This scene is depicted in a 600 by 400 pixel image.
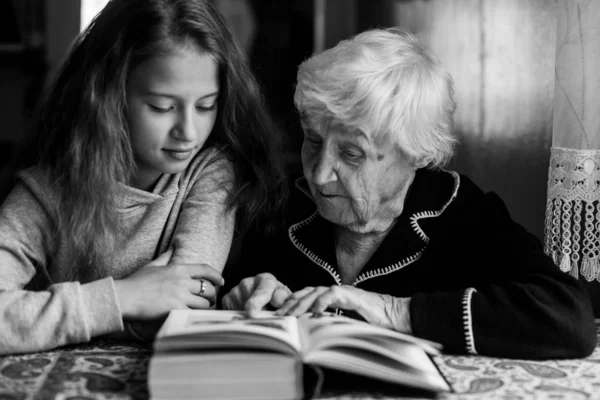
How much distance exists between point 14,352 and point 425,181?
Result: 2.87 ft

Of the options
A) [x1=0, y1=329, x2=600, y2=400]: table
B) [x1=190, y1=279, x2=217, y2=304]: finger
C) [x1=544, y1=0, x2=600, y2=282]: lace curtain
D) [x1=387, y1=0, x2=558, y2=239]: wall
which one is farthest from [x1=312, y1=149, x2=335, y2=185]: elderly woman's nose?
[x1=387, y1=0, x2=558, y2=239]: wall

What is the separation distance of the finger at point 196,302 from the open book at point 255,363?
0.26m

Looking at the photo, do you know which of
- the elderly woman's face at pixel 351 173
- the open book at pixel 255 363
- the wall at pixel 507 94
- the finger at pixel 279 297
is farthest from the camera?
the wall at pixel 507 94

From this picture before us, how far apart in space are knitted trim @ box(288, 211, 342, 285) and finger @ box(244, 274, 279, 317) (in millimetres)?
179

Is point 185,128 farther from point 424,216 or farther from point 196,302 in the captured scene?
point 424,216

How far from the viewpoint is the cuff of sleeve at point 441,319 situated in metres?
1.28

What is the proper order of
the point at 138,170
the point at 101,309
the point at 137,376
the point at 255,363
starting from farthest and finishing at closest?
the point at 138,170 < the point at 101,309 < the point at 137,376 < the point at 255,363

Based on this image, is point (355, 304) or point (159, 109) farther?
point (159, 109)

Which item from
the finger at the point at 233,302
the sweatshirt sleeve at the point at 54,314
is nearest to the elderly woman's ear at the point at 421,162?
the finger at the point at 233,302

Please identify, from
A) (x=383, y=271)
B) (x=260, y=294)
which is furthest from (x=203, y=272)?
(x=383, y=271)

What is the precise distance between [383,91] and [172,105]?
0.40 metres

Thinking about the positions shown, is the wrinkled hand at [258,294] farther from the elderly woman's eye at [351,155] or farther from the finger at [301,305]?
the elderly woman's eye at [351,155]

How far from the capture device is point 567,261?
5.25 ft

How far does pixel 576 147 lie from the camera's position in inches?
62.9
